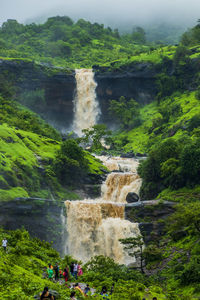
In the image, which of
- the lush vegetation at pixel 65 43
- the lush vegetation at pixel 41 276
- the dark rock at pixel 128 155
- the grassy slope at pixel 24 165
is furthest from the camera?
Result: the lush vegetation at pixel 65 43

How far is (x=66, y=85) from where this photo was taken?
96375mm

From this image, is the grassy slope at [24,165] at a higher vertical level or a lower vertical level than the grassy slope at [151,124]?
lower

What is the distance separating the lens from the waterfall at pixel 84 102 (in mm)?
97625

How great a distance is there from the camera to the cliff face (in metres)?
94.5

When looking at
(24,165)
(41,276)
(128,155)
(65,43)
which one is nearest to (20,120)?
(24,165)

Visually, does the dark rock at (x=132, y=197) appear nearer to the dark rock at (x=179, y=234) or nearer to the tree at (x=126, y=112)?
the dark rock at (x=179, y=234)

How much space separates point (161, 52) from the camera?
344 feet

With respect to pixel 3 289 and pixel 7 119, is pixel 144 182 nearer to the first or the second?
pixel 7 119

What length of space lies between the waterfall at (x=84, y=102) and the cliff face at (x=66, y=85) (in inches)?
49.3

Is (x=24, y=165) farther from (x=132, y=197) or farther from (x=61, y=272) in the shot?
(x=61, y=272)

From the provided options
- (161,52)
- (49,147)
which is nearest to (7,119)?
(49,147)

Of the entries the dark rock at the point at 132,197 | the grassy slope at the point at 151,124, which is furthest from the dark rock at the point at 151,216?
the grassy slope at the point at 151,124

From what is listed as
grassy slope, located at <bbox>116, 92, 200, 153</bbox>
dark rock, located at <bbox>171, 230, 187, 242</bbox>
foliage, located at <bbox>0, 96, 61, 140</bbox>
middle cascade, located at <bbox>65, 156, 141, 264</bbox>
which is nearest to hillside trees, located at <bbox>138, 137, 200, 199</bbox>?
middle cascade, located at <bbox>65, 156, 141, 264</bbox>

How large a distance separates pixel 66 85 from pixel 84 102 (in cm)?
609
